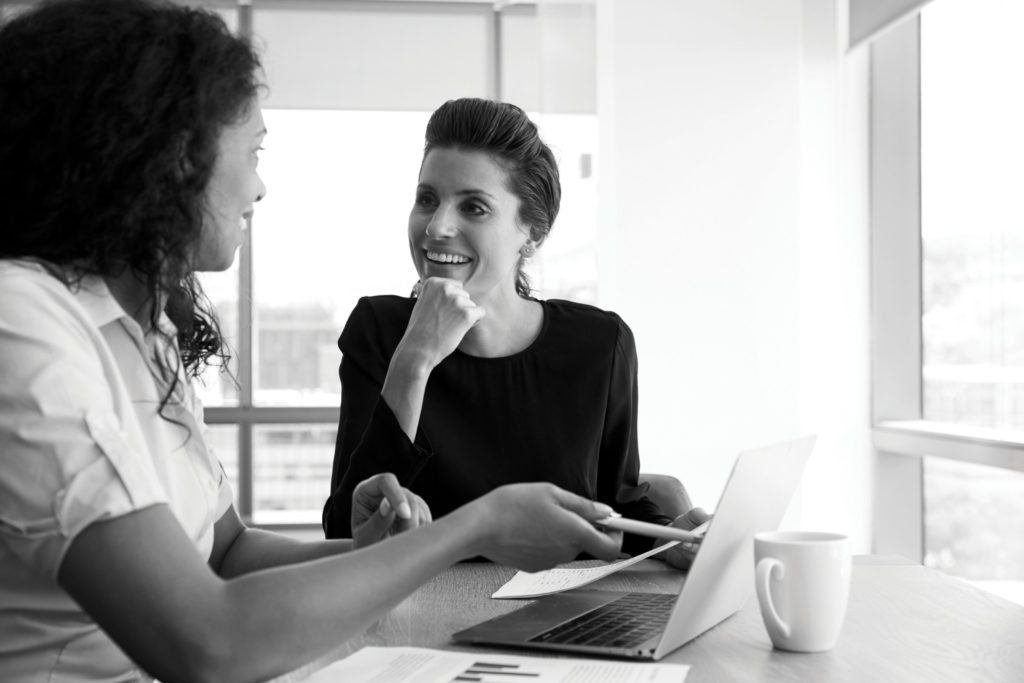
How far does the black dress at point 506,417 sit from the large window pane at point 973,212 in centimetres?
171

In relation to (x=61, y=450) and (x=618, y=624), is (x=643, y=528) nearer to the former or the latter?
(x=618, y=624)

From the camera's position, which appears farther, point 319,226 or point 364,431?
point 319,226

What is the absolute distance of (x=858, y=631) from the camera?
1103mm

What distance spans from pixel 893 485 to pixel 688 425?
80 centimetres

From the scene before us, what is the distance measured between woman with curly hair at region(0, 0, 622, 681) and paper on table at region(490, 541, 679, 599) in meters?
0.19

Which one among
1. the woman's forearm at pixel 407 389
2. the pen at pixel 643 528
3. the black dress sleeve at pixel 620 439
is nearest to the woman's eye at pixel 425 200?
the woman's forearm at pixel 407 389

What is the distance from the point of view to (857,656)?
1.01 m

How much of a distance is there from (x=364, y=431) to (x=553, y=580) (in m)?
0.54

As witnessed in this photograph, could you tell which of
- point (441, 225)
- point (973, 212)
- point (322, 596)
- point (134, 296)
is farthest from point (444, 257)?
point (973, 212)

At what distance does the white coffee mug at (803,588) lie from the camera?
0.99m

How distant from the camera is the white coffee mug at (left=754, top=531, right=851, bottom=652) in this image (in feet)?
3.25

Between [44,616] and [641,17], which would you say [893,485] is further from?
[44,616]

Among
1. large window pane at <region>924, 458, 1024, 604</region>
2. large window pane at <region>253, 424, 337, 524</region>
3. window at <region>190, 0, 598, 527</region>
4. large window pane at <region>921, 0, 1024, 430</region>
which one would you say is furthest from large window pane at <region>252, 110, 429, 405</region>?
large window pane at <region>924, 458, 1024, 604</region>

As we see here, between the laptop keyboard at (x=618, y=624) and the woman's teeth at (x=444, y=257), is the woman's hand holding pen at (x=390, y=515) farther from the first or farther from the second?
the woman's teeth at (x=444, y=257)
